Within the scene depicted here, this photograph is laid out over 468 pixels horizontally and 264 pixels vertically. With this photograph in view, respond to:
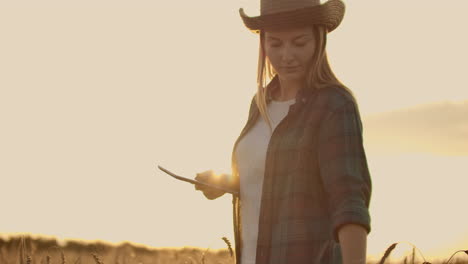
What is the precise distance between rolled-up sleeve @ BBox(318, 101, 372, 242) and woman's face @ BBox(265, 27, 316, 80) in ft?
0.83

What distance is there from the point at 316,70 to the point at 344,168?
50cm

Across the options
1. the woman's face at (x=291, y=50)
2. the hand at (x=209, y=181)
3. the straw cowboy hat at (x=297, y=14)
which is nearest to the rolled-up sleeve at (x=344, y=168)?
the woman's face at (x=291, y=50)

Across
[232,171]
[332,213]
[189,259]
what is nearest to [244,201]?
[232,171]

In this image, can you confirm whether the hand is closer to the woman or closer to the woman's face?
the woman

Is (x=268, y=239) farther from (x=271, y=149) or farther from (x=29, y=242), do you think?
(x=29, y=242)

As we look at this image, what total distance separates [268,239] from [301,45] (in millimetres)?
827

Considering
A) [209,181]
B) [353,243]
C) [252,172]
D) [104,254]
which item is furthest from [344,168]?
[104,254]

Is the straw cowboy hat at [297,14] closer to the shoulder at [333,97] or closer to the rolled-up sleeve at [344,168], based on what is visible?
the shoulder at [333,97]

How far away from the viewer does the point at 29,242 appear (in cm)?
834

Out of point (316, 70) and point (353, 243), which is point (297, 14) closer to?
point (316, 70)

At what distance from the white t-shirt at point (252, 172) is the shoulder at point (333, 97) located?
0.20 metres

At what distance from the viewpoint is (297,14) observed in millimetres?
5918

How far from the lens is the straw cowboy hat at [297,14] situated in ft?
19.4

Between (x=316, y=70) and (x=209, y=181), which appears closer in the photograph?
(x=316, y=70)
